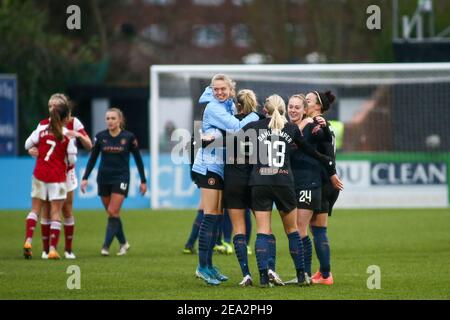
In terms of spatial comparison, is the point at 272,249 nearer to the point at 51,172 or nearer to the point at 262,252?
the point at 262,252

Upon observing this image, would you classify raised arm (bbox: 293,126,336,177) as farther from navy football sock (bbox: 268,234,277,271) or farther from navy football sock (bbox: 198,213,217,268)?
navy football sock (bbox: 198,213,217,268)

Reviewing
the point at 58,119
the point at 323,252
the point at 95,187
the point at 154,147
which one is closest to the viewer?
the point at 323,252

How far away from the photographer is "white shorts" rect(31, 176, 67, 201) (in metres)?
15.4

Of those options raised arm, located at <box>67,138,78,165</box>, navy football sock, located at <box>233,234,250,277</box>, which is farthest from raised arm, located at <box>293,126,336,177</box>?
raised arm, located at <box>67,138,78,165</box>

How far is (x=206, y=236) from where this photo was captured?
40.3 feet

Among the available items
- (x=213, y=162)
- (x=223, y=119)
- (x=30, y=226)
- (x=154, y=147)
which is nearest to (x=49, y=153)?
(x=30, y=226)

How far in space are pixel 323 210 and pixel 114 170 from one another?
4729 mm

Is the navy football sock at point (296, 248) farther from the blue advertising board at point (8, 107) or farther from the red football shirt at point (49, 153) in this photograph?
the blue advertising board at point (8, 107)

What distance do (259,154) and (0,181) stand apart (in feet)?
55.8

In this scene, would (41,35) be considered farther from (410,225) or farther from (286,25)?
(410,225)

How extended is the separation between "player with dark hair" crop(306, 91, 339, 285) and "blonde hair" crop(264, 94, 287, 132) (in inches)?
25.2

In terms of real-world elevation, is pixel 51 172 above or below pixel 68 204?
above
